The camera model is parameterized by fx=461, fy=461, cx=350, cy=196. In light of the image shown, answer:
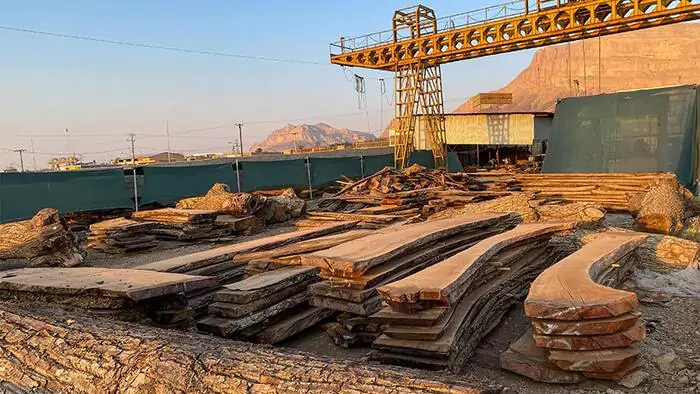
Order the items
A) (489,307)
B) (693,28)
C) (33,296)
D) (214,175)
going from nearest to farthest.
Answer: (33,296)
(489,307)
(214,175)
(693,28)

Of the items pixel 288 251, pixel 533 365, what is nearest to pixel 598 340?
pixel 533 365

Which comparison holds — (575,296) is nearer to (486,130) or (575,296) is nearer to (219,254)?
(219,254)

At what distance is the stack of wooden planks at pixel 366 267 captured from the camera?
420 cm

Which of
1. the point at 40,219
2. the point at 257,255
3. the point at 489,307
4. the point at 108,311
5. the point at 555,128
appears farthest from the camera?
the point at 555,128

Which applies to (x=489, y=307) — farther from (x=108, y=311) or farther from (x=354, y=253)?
(x=108, y=311)

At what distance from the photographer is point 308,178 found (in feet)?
58.9

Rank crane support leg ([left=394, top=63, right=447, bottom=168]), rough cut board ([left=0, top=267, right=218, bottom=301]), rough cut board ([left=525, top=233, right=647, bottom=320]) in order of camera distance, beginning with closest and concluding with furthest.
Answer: rough cut board ([left=525, top=233, right=647, bottom=320])
rough cut board ([left=0, top=267, right=218, bottom=301])
crane support leg ([left=394, top=63, right=447, bottom=168])

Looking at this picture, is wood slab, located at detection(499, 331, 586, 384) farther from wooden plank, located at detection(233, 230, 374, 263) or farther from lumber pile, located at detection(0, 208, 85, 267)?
lumber pile, located at detection(0, 208, 85, 267)

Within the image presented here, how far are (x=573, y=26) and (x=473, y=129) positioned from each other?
1016 centimetres

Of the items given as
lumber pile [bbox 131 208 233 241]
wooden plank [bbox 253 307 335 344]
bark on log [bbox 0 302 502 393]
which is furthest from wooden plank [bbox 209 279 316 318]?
lumber pile [bbox 131 208 233 241]

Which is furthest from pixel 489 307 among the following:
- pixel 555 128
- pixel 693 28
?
pixel 693 28

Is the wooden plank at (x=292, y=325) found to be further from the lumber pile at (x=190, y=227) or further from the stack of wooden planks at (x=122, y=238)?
the stack of wooden planks at (x=122, y=238)

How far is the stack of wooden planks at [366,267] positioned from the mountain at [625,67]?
340ft

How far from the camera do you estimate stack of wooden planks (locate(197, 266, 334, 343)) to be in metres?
4.18
